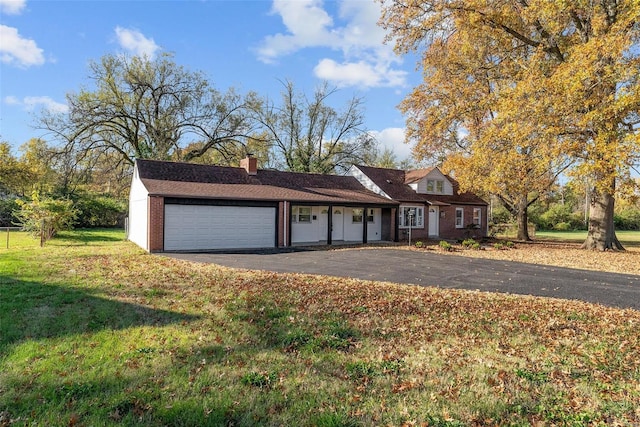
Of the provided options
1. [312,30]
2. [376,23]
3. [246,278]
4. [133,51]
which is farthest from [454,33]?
[133,51]

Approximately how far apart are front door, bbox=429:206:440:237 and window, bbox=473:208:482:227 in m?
4.16

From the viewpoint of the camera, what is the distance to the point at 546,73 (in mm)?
16547

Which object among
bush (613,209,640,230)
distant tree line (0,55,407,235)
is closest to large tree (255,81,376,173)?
distant tree line (0,55,407,235)

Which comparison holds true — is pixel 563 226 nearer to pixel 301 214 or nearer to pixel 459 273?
pixel 301 214

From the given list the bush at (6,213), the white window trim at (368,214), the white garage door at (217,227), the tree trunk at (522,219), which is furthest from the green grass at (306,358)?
the bush at (6,213)

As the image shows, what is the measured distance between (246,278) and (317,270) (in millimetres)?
2699

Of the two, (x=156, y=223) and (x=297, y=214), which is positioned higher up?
(x=297, y=214)

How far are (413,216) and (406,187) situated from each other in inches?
97.5

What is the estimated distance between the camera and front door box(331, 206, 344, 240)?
70.3ft

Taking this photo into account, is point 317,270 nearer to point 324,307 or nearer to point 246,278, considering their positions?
point 246,278

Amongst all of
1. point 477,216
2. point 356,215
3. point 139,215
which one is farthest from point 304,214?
point 477,216

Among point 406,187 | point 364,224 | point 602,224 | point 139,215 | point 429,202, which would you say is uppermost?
point 406,187

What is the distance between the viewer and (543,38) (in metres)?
18.0

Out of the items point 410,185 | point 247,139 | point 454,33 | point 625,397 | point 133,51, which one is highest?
point 133,51
